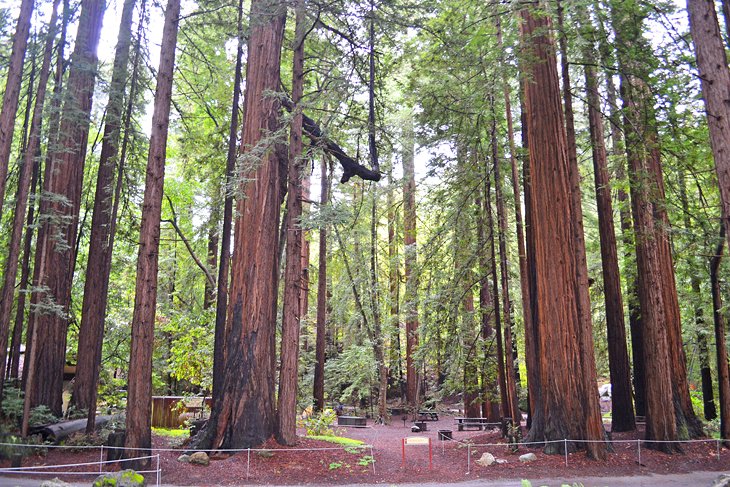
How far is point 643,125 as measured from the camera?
37.8 feet

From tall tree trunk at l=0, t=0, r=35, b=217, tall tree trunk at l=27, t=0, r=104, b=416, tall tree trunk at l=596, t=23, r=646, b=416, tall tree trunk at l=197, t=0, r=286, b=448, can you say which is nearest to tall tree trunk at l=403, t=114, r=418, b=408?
tall tree trunk at l=596, t=23, r=646, b=416

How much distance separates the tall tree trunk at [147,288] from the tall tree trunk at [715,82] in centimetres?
932

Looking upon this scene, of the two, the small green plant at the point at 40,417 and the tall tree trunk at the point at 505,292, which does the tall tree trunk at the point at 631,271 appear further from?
the small green plant at the point at 40,417

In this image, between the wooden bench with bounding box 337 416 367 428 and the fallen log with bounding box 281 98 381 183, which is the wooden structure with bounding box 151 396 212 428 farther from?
the fallen log with bounding box 281 98 381 183

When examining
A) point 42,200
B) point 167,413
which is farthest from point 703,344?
point 42,200

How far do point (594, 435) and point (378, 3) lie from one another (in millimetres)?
10280

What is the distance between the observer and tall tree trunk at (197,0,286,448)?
10.7m

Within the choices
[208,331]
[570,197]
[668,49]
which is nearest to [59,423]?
[208,331]

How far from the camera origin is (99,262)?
14.0 metres

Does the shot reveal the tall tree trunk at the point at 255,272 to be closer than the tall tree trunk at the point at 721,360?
Yes

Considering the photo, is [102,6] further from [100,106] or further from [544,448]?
[544,448]

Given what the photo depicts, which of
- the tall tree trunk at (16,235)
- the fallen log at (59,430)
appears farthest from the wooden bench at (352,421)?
the tall tree trunk at (16,235)

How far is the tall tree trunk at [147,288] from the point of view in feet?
31.5

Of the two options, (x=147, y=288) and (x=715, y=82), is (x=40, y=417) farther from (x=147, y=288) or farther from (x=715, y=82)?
(x=715, y=82)
